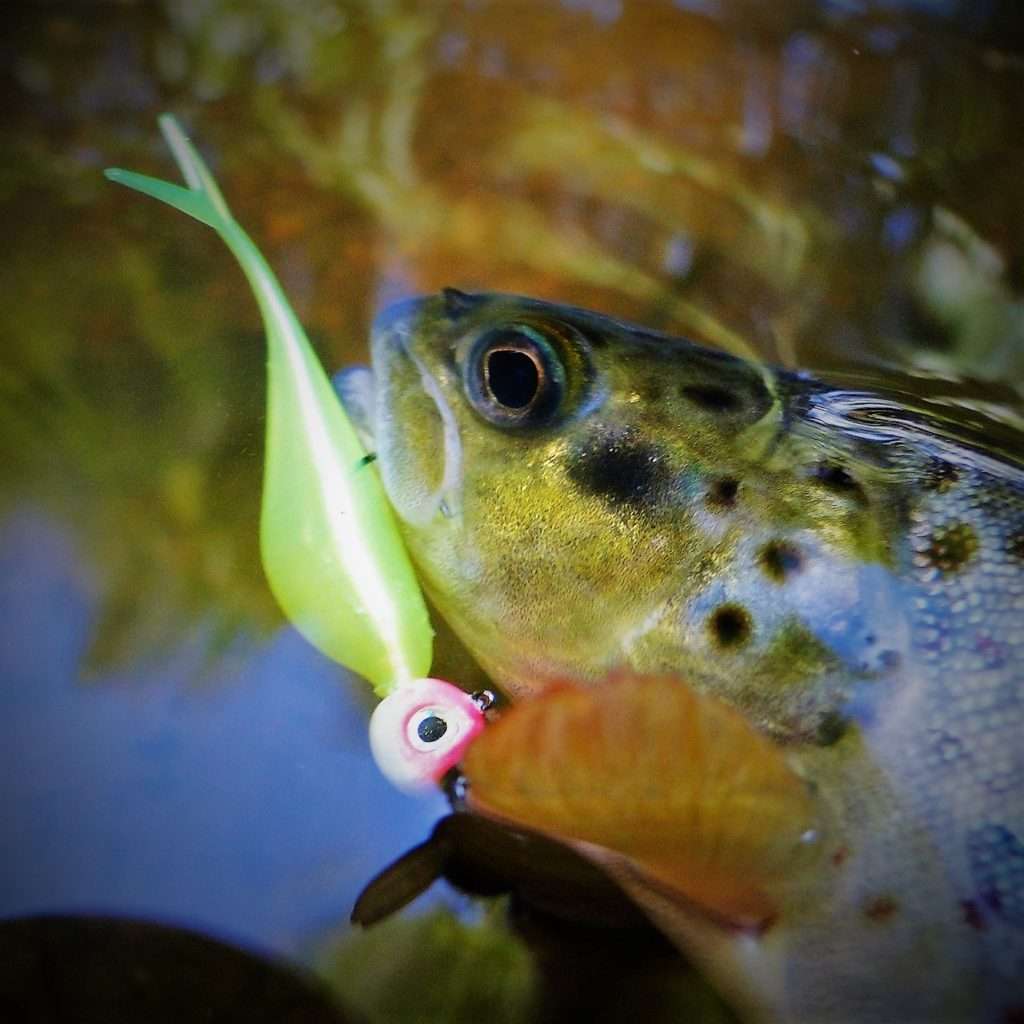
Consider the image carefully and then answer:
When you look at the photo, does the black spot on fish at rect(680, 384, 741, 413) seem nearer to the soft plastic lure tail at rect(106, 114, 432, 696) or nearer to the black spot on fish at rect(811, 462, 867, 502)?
the black spot on fish at rect(811, 462, 867, 502)

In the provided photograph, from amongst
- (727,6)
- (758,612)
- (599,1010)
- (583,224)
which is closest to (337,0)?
(583,224)

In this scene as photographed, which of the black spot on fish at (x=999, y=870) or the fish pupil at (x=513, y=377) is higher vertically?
the fish pupil at (x=513, y=377)

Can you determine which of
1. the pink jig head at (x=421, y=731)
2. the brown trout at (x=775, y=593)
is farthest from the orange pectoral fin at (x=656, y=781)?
the pink jig head at (x=421, y=731)

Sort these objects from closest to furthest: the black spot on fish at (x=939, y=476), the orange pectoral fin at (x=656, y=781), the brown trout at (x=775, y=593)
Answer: the orange pectoral fin at (x=656, y=781) < the brown trout at (x=775, y=593) < the black spot on fish at (x=939, y=476)

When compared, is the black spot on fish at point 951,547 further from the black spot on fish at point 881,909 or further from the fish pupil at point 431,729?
the fish pupil at point 431,729

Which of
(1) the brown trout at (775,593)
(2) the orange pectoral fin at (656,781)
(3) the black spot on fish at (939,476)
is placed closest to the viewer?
(2) the orange pectoral fin at (656,781)

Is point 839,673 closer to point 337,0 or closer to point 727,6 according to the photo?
point 727,6

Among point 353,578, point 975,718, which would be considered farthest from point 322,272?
point 975,718
